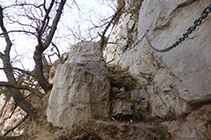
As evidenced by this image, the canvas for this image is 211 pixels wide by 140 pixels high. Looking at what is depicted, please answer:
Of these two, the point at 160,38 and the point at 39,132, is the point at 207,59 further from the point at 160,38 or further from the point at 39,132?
the point at 39,132

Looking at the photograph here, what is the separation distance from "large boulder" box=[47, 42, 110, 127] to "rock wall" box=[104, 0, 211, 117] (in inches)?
43.7

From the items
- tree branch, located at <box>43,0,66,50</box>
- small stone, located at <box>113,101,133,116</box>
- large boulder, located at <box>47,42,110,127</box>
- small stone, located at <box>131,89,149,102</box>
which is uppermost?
tree branch, located at <box>43,0,66,50</box>

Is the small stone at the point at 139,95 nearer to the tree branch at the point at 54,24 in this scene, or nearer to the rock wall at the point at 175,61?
the rock wall at the point at 175,61

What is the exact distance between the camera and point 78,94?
3.21 metres

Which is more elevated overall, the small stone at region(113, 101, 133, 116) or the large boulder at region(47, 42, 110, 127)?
the large boulder at region(47, 42, 110, 127)

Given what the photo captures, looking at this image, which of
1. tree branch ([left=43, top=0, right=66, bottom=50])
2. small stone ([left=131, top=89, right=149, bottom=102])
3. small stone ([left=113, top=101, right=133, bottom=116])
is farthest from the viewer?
tree branch ([left=43, top=0, right=66, bottom=50])

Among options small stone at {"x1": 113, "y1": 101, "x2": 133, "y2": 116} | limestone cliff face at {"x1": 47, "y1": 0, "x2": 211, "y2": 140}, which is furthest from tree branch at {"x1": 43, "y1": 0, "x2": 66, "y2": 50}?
small stone at {"x1": 113, "y1": 101, "x2": 133, "y2": 116}

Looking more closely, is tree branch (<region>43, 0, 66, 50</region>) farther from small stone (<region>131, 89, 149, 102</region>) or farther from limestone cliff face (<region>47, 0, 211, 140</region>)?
small stone (<region>131, 89, 149, 102</region>)

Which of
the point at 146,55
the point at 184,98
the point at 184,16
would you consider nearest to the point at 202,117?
the point at 184,98

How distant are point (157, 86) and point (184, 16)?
1.45m

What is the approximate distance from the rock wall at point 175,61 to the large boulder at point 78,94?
1110 mm

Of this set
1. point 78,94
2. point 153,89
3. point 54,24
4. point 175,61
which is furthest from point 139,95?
point 54,24

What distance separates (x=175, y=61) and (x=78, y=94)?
6.78 feet

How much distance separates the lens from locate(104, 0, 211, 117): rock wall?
209 cm
